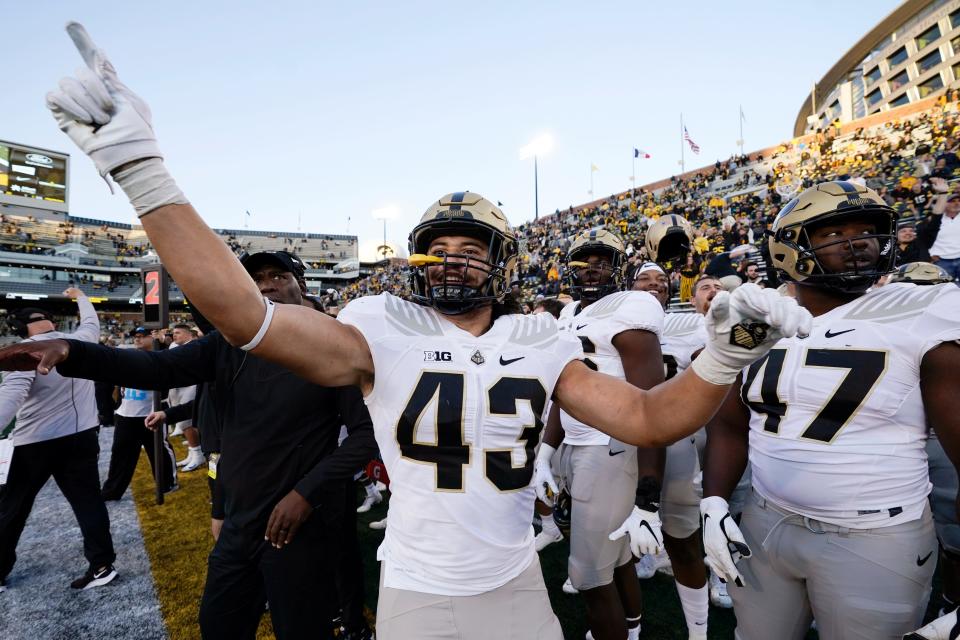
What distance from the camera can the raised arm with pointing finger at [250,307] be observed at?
119 cm

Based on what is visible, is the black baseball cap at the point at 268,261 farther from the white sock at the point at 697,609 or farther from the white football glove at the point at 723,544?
the white sock at the point at 697,609

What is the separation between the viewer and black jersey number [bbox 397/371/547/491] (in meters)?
1.67

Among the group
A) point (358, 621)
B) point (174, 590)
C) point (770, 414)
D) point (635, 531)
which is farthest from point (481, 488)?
point (174, 590)

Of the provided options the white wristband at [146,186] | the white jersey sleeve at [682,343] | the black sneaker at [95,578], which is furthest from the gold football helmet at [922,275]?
the black sneaker at [95,578]

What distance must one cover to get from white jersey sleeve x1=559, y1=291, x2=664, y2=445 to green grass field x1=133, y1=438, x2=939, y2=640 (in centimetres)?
136

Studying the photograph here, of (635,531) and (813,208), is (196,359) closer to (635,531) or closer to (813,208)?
(635,531)

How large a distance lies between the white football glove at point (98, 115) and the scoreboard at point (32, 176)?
4921 cm

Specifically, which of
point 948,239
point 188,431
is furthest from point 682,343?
point 188,431

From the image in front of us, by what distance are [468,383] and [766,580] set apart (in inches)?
60.9

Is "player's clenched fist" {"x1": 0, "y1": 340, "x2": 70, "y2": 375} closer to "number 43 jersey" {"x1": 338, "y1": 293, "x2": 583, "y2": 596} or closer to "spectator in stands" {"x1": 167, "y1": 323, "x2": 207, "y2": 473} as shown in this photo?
"number 43 jersey" {"x1": 338, "y1": 293, "x2": 583, "y2": 596}

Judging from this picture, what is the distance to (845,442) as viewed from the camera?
1873mm

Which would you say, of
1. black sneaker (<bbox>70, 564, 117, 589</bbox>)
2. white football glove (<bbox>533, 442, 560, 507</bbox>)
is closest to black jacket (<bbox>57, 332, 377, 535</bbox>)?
white football glove (<bbox>533, 442, 560, 507</bbox>)

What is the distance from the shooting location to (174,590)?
4066mm

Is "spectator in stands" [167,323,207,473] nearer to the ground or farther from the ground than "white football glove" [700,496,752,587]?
nearer to the ground
